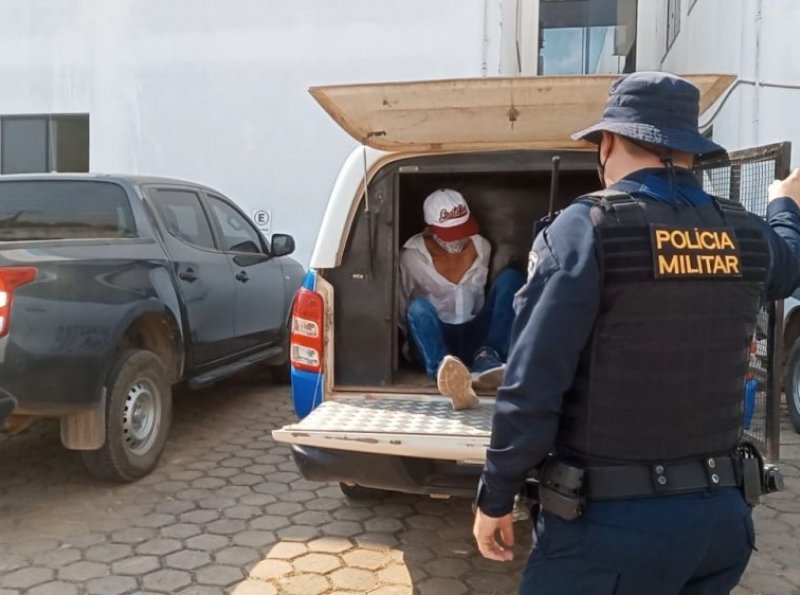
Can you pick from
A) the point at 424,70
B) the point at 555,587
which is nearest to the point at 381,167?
the point at 555,587

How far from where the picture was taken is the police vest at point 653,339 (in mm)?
1829

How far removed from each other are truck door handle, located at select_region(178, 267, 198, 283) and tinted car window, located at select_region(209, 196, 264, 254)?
2.55 ft

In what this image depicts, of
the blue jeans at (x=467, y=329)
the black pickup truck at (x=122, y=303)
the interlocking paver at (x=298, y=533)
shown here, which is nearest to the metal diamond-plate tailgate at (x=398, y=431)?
the blue jeans at (x=467, y=329)

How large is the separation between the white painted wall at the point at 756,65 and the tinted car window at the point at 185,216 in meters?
5.10

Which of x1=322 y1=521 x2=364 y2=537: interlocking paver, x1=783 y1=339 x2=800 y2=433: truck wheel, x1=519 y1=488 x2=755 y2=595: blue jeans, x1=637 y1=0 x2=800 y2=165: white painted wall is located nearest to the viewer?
x1=519 y1=488 x2=755 y2=595: blue jeans

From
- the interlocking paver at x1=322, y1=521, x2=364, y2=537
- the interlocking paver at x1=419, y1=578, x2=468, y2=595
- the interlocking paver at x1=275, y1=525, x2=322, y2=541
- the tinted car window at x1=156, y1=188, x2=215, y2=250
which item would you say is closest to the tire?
the interlocking paver at x1=322, y1=521, x2=364, y2=537

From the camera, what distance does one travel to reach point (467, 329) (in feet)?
15.1

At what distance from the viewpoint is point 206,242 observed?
232 inches

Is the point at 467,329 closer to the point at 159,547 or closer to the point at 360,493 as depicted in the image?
the point at 360,493

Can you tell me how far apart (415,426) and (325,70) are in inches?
365

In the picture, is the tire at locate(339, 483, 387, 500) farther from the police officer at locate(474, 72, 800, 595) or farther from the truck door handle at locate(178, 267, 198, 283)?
the police officer at locate(474, 72, 800, 595)

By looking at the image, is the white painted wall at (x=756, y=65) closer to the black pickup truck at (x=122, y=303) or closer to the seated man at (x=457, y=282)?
the seated man at (x=457, y=282)

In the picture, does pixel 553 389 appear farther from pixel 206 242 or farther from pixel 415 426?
pixel 206 242

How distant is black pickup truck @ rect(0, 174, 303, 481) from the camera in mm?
3980
